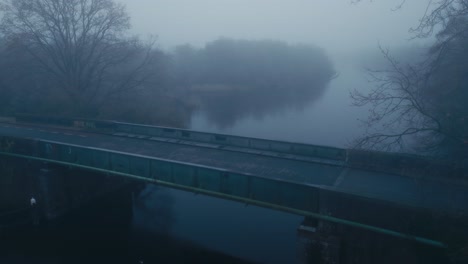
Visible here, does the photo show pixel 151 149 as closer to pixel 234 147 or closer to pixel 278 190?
pixel 234 147

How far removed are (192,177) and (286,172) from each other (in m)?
2.47

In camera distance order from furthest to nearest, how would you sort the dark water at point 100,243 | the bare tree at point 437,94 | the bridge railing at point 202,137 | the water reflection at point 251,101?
1. the water reflection at point 251,101
2. the bridge railing at point 202,137
3. the dark water at point 100,243
4. the bare tree at point 437,94

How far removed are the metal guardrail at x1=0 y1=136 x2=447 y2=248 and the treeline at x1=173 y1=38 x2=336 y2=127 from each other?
57.7ft

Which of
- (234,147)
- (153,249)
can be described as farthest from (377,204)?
(153,249)

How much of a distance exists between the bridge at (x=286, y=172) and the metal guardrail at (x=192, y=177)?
2 centimetres

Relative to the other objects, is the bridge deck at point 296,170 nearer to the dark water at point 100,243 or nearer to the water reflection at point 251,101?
the dark water at point 100,243

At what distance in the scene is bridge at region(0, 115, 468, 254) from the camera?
7129 millimetres

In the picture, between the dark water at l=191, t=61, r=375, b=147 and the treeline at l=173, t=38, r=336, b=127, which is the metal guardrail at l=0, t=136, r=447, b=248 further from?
the treeline at l=173, t=38, r=336, b=127

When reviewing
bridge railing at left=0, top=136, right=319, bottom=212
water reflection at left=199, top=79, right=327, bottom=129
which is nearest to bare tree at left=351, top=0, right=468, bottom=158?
bridge railing at left=0, top=136, right=319, bottom=212

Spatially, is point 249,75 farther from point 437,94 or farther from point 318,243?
point 318,243

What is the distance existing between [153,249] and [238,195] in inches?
164

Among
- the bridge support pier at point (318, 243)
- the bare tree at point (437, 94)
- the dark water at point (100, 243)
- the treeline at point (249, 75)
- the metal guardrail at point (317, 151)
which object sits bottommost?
the dark water at point (100, 243)

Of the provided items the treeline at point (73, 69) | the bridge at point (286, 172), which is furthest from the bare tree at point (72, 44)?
the bridge at point (286, 172)

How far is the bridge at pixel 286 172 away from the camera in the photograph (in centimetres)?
713
